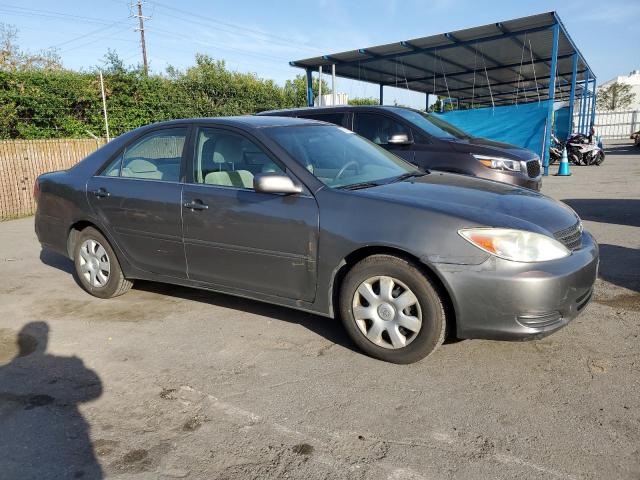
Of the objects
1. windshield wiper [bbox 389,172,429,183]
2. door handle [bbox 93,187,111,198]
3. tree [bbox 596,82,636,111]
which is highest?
tree [bbox 596,82,636,111]

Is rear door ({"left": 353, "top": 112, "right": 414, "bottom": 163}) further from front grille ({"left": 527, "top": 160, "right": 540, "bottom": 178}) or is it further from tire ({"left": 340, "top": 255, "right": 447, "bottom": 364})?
tire ({"left": 340, "top": 255, "right": 447, "bottom": 364})

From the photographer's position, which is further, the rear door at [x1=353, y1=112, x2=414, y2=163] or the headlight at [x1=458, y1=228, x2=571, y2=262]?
the rear door at [x1=353, y1=112, x2=414, y2=163]

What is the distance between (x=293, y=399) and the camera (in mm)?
2959

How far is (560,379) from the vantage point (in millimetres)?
3066

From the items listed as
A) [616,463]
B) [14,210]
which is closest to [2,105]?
[14,210]

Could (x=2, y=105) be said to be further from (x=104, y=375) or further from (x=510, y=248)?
(x=510, y=248)

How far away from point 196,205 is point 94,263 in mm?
1538

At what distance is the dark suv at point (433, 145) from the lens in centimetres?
703

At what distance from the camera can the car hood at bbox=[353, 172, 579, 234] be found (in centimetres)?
310

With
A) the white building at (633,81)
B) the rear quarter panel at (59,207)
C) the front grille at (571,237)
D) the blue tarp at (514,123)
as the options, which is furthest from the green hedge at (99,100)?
the white building at (633,81)

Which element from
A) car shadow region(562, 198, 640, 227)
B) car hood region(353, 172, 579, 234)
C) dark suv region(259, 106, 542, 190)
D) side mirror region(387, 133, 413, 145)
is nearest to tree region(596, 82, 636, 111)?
car shadow region(562, 198, 640, 227)

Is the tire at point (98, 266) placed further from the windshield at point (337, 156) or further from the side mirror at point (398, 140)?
the side mirror at point (398, 140)

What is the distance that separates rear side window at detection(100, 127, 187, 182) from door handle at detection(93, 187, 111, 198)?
0.54 feet

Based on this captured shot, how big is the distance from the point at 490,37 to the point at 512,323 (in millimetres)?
15360
